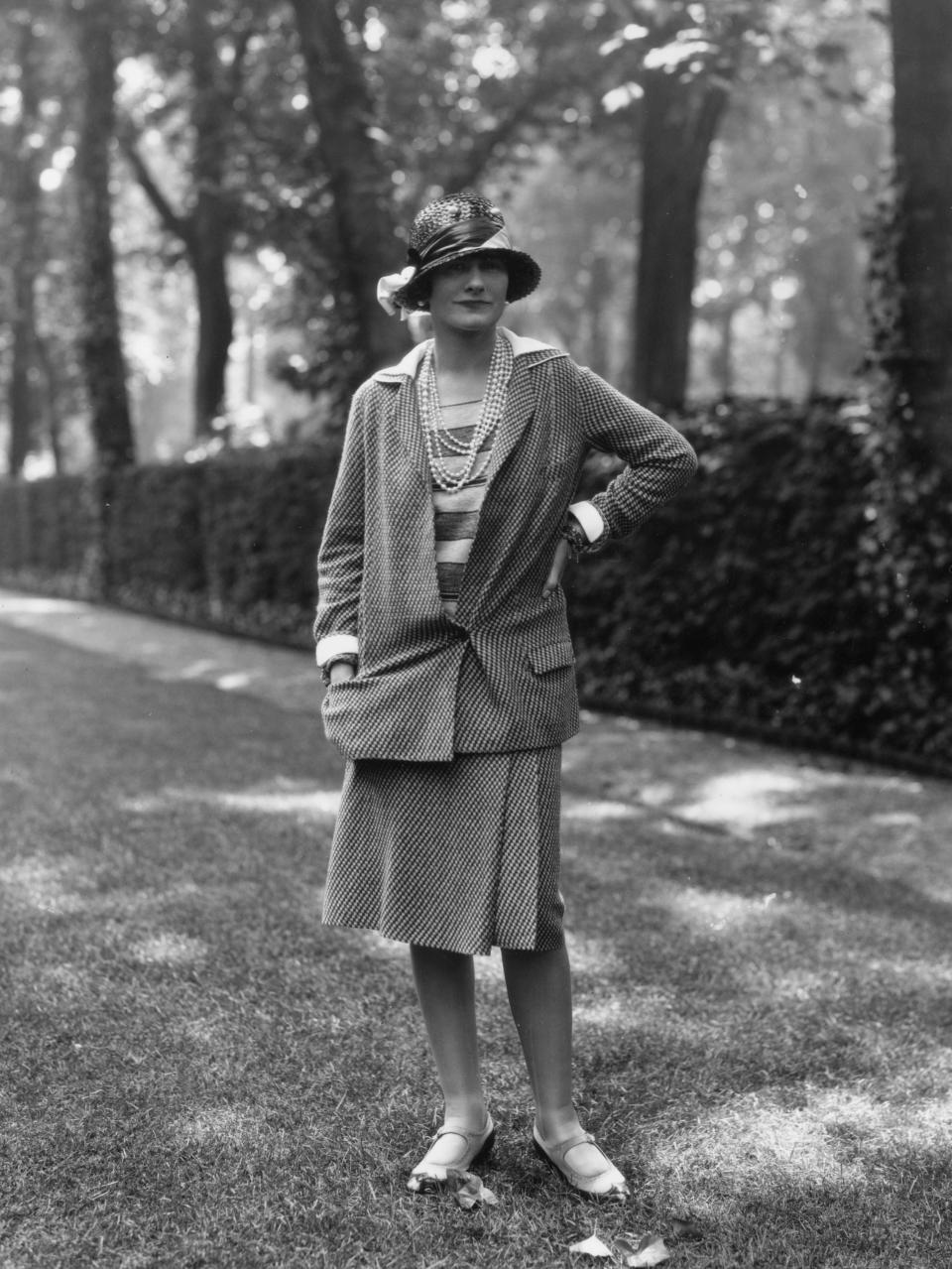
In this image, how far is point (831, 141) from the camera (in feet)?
116

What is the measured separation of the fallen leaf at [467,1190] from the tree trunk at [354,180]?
10.9 meters

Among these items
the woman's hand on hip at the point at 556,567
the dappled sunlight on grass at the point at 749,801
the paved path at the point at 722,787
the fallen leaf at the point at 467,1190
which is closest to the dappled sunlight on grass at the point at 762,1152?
the fallen leaf at the point at 467,1190

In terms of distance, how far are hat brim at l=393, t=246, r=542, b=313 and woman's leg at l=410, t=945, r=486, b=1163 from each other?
1386 mm

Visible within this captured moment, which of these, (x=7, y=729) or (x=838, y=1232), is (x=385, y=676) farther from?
(x=7, y=729)

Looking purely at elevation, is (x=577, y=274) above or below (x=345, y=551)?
above

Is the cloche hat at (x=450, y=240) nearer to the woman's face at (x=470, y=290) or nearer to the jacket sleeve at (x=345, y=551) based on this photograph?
the woman's face at (x=470, y=290)

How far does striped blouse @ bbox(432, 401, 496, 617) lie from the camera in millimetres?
3166

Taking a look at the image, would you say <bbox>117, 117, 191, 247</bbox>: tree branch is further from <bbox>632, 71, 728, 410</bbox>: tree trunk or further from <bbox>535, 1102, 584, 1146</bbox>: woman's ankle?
<bbox>535, 1102, 584, 1146</bbox>: woman's ankle

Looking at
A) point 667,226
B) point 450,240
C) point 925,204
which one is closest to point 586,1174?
point 450,240

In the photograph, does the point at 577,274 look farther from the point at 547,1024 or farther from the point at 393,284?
the point at 547,1024

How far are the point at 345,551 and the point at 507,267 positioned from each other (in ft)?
2.29

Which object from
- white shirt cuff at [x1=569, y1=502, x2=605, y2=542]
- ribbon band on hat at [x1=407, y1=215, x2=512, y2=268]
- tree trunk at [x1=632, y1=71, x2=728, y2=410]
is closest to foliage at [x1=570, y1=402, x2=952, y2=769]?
tree trunk at [x1=632, y1=71, x2=728, y2=410]

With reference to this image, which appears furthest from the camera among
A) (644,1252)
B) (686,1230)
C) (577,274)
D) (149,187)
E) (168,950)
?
(577,274)

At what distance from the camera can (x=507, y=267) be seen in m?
3.24
